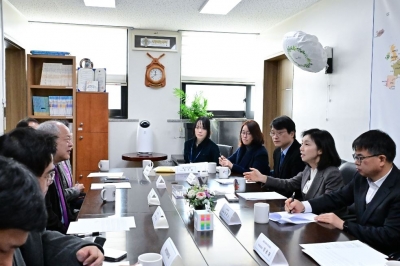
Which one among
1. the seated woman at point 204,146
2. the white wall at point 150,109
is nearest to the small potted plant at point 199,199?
the seated woman at point 204,146

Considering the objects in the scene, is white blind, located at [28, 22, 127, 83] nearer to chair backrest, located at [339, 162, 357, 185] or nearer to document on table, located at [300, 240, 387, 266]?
chair backrest, located at [339, 162, 357, 185]

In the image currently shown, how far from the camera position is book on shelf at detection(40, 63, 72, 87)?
5328 millimetres

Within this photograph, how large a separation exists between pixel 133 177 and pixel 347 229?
1.94 meters

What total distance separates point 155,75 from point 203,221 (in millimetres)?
4446

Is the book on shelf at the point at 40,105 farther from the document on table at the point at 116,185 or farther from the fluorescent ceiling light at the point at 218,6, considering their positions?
the document on table at the point at 116,185

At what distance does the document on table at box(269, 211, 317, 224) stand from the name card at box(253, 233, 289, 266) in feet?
1.50

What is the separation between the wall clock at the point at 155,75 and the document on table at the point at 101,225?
413 centimetres

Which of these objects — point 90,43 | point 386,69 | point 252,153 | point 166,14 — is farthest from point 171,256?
point 90,43

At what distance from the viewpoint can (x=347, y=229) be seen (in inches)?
74.0

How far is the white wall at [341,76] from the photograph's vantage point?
365 cm

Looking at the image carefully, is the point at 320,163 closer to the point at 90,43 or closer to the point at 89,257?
the point at 89,257

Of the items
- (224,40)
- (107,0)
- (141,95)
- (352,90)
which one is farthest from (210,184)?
(224,40)

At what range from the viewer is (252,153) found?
3734mm

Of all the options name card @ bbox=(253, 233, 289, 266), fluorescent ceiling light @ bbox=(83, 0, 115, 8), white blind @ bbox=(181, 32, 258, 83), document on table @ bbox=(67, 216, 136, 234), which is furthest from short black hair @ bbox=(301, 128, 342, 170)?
white blind @ bbox=(181, 32, 258, 83)
